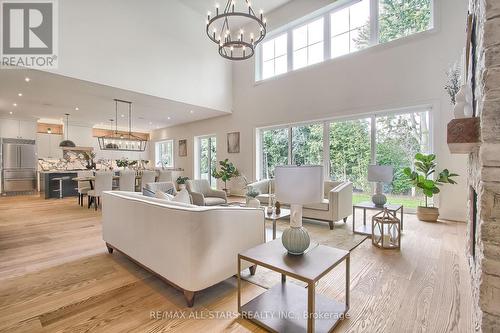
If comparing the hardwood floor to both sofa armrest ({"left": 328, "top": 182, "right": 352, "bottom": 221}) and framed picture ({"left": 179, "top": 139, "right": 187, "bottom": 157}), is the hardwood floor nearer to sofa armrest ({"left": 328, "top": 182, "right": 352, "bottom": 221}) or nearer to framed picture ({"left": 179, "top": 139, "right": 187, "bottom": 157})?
sofa armrest ({"left": 328, "top": 182, "right": 352, "bottom": 221})

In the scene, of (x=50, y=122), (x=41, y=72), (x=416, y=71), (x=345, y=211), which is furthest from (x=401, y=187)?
(x=50, y=122)

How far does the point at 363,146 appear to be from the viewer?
5.35 m

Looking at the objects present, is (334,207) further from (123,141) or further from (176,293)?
(123,141)

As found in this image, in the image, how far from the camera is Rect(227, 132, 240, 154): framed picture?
780cm

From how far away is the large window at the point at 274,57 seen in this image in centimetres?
689

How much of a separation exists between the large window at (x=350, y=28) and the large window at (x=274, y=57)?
1485mm

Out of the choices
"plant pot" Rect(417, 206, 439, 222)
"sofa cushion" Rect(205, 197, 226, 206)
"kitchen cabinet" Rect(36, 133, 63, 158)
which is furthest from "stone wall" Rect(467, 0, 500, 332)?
"kitchen cabinet" Rect(36, 133, 63, 158)

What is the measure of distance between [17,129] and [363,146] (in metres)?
11.4

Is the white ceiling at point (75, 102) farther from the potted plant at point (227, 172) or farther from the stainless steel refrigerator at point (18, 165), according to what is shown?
the potted plant at point (227, 172)

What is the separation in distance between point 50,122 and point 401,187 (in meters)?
12.7

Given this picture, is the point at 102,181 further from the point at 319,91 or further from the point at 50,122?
the point at 50,122

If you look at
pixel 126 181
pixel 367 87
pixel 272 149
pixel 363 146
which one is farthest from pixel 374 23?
pixel 126 181

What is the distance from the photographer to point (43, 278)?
7.52 feet

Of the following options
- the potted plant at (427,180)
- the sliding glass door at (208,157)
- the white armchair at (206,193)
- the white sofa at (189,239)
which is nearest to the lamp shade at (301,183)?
the white sofa at (189,239)
